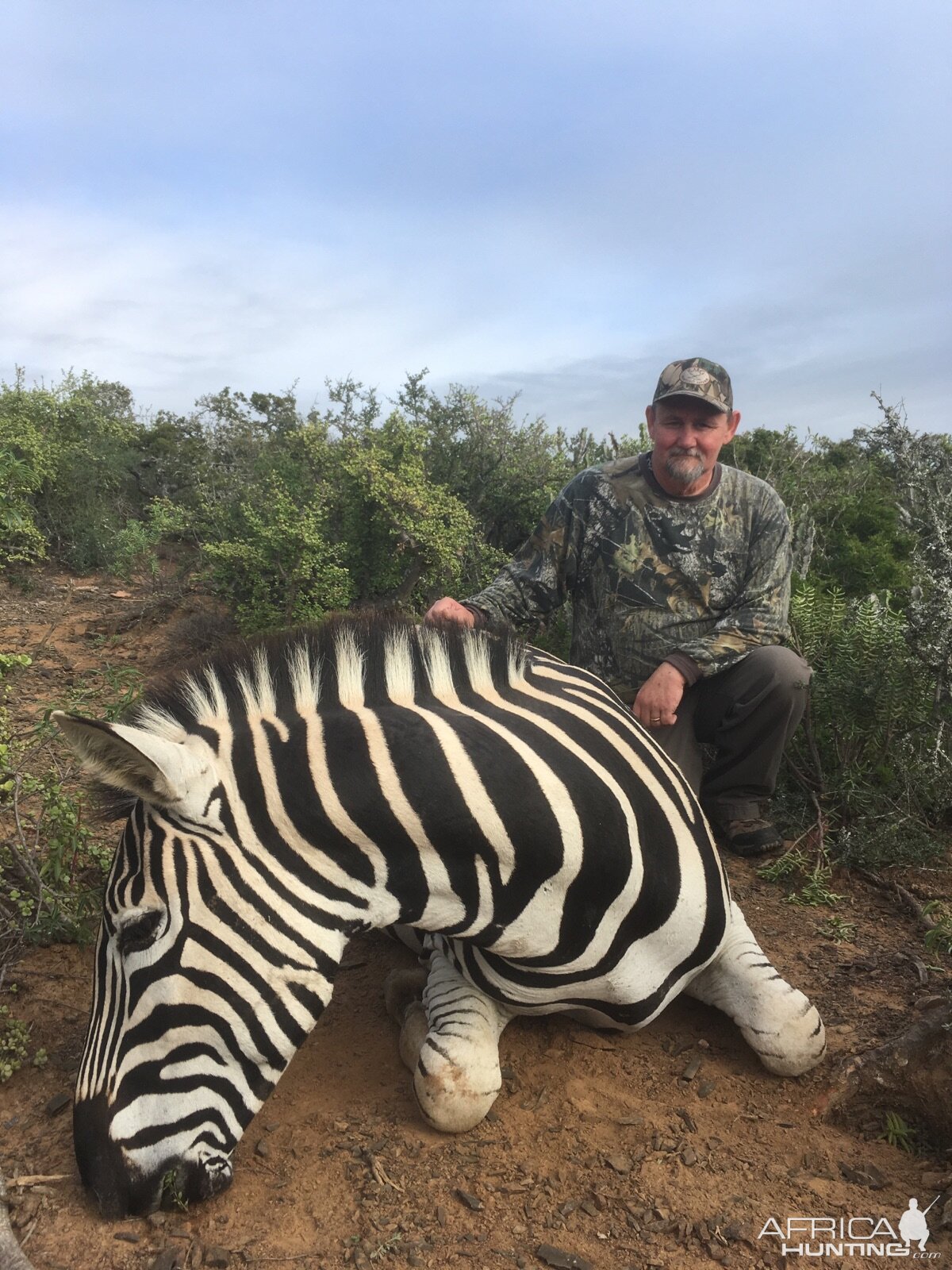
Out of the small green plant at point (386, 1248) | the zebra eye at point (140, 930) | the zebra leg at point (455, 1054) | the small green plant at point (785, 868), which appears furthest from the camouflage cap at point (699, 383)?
the small green plant at point (386, 1248)

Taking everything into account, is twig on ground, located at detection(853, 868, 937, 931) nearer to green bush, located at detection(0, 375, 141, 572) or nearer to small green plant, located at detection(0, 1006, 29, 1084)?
small green plant, located at detection(0, 1006, 29, 1084)

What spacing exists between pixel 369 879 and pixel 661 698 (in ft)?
6.08

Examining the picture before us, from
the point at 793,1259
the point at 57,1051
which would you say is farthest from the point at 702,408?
the point at 57,1051

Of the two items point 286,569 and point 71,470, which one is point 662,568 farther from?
point 71,470

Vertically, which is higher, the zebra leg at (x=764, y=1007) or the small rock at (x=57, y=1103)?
the zebra leg at (x=764, y=1007)

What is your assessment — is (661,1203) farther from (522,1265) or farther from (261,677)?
(261,677)

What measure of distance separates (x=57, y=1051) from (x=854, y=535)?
6.74 m

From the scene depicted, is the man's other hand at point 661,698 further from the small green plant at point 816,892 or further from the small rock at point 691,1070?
the small rock at point 691,1070

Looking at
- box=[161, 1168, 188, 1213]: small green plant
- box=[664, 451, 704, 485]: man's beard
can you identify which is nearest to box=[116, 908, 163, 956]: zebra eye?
box=[161, 1168, 188, 1213]: small green plant

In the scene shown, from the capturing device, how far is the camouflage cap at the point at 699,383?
12.4ft

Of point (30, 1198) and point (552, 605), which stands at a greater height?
point (552, 605)

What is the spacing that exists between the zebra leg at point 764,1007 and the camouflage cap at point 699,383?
2.43m

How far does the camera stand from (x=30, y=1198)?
77.7 inches

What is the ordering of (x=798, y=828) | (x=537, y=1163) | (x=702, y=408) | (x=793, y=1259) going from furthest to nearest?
(x=798, y=828) → (x=702, y=408) → (x=537, y=1163) → (x=793, y=1259)
